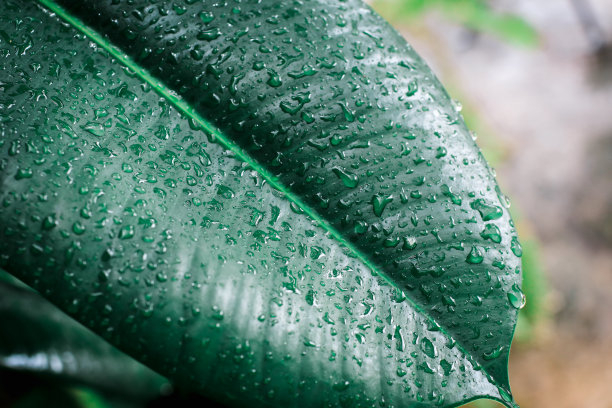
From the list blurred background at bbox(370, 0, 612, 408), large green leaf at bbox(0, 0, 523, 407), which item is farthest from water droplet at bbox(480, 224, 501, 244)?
blurred background at bbox(370, 0, 612, 408)

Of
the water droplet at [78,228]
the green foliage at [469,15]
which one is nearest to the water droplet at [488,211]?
the water droplet at [78,228]

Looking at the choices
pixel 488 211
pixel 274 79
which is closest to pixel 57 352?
pixel 274 79

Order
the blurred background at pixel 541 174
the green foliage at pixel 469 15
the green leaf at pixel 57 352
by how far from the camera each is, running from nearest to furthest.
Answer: the green leaf at pixel 57 352 < the blurred background at pixel 541 174 < the green foliage at pixel 469 15

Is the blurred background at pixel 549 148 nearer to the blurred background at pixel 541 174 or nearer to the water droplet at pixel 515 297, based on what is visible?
the blurred background at pixel 541 174

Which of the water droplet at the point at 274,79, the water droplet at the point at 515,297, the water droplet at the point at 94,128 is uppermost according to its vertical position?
the water droplet at the point at 274,79

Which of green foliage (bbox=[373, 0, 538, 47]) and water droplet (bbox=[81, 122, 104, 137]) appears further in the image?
green foliage (bbox=[373, 0, 538, 47])

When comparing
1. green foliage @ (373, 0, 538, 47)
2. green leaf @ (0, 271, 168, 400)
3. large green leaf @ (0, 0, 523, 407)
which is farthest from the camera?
green foliage @ (373, 0, 538, 47)

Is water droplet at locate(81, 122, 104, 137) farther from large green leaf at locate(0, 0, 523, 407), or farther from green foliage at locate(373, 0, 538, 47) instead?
green foliage at locate(373, 0, 538, 47)
